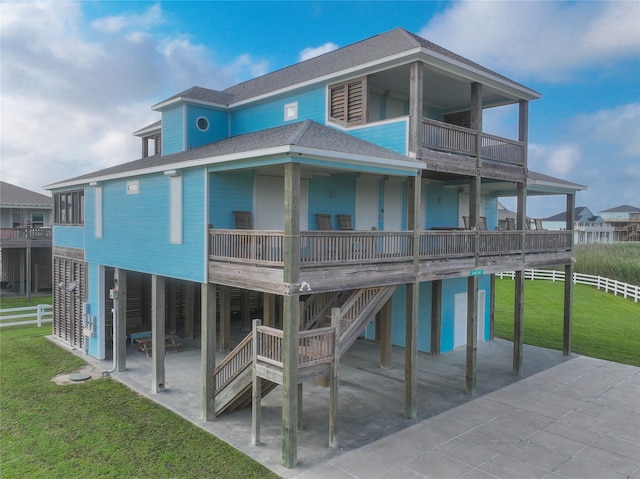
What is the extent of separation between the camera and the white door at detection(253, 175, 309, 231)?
12.6m

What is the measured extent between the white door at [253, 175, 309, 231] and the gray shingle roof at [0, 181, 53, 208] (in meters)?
25.6

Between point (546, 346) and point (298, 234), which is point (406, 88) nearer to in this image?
point (298, 234)

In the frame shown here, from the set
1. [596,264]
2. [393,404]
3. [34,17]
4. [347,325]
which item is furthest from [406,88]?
[596,264]

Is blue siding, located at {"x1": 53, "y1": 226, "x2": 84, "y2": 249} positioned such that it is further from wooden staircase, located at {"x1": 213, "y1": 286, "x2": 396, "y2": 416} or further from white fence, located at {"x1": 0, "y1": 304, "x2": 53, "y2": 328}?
wooden staircase, located at {"x1": 213, "y1": 286, "x2": 396, "y2": 416}

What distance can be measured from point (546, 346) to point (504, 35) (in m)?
13.1

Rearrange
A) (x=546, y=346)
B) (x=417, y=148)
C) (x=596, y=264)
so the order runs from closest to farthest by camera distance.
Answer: (x=417, y=148), (x=546, y=346), (x=596, y=264)

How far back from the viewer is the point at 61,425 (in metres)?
10.7

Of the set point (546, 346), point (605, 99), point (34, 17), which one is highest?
point (605, 99)

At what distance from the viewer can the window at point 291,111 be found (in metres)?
15.1

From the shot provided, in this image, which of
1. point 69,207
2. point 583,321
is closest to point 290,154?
point 69,207

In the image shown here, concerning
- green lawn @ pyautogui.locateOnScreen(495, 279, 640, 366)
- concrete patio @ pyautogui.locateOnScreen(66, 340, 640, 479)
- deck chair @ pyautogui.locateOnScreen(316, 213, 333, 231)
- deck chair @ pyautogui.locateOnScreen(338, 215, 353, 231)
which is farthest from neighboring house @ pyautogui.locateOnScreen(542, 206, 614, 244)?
deck chair @ pyautogui.locateOnScreen(316, 213, 333, 231)

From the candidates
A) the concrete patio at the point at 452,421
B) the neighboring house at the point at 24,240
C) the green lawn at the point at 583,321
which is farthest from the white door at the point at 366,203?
the neighboring house at the point at 24,240

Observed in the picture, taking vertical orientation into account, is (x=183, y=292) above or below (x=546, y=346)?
above

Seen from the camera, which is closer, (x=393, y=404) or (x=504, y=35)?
(x=393, y=404)
